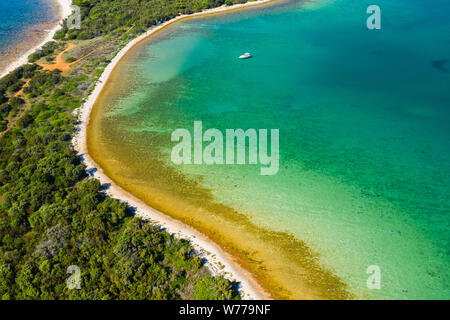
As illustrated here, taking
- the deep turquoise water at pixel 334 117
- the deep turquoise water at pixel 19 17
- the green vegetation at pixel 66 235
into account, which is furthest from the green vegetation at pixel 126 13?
the green vegetation at pixel 66 235

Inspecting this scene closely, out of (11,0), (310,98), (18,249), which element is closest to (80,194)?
(18,249)

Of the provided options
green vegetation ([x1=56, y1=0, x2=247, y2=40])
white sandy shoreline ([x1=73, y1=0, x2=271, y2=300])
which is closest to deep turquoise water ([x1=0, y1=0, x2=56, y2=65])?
green vegetation ([x1=56, y1=0, x2=247, y2=40])

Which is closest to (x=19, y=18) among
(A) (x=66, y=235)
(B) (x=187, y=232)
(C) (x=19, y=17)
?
(C) (x=19, y=17)

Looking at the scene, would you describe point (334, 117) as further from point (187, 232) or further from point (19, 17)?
point (19, 17)

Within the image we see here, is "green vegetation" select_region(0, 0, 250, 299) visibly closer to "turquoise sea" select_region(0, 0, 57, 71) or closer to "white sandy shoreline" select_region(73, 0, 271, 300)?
"white sandy shoreline" select_region(73, 0, 271, 300)

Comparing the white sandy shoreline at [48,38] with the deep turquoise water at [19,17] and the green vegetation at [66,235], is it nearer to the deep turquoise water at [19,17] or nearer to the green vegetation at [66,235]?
the deep turquoise water at [19,17]

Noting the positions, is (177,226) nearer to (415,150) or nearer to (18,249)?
(18,249)
